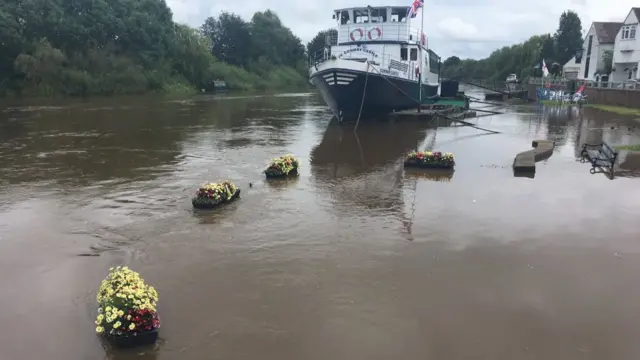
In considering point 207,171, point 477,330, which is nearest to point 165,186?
point 207,171

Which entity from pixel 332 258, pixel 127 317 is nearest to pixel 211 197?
pixel 332 258

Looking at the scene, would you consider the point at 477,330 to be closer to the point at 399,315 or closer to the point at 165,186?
the point at 399,315

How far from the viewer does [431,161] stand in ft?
49.0

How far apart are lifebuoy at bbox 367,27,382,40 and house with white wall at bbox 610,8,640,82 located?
97.6ft

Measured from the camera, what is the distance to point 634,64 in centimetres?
4703

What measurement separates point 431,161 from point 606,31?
50815 mm

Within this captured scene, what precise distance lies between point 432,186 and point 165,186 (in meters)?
7.00

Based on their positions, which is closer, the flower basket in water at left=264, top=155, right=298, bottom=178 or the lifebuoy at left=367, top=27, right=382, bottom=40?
the flower basket in water at left=264, top=155, right=298, bottom=178

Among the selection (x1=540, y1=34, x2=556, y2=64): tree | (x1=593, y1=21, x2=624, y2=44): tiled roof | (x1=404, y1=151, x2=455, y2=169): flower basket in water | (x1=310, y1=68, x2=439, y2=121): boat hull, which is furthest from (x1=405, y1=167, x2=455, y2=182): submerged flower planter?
(x1=540, y1=34, x2=556, y2=64): tree

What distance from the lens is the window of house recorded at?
46.2m

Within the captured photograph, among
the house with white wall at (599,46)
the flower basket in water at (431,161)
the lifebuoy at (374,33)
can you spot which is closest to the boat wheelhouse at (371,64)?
the lifebuoy at (374,33)

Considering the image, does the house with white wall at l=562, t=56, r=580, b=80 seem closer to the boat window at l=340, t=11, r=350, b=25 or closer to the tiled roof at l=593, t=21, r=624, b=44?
the tiled roof at l=593, t=21, r=624, b=44

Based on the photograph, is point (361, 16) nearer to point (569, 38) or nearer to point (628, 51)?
point (628, 51)

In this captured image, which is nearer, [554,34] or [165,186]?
[165,186]
